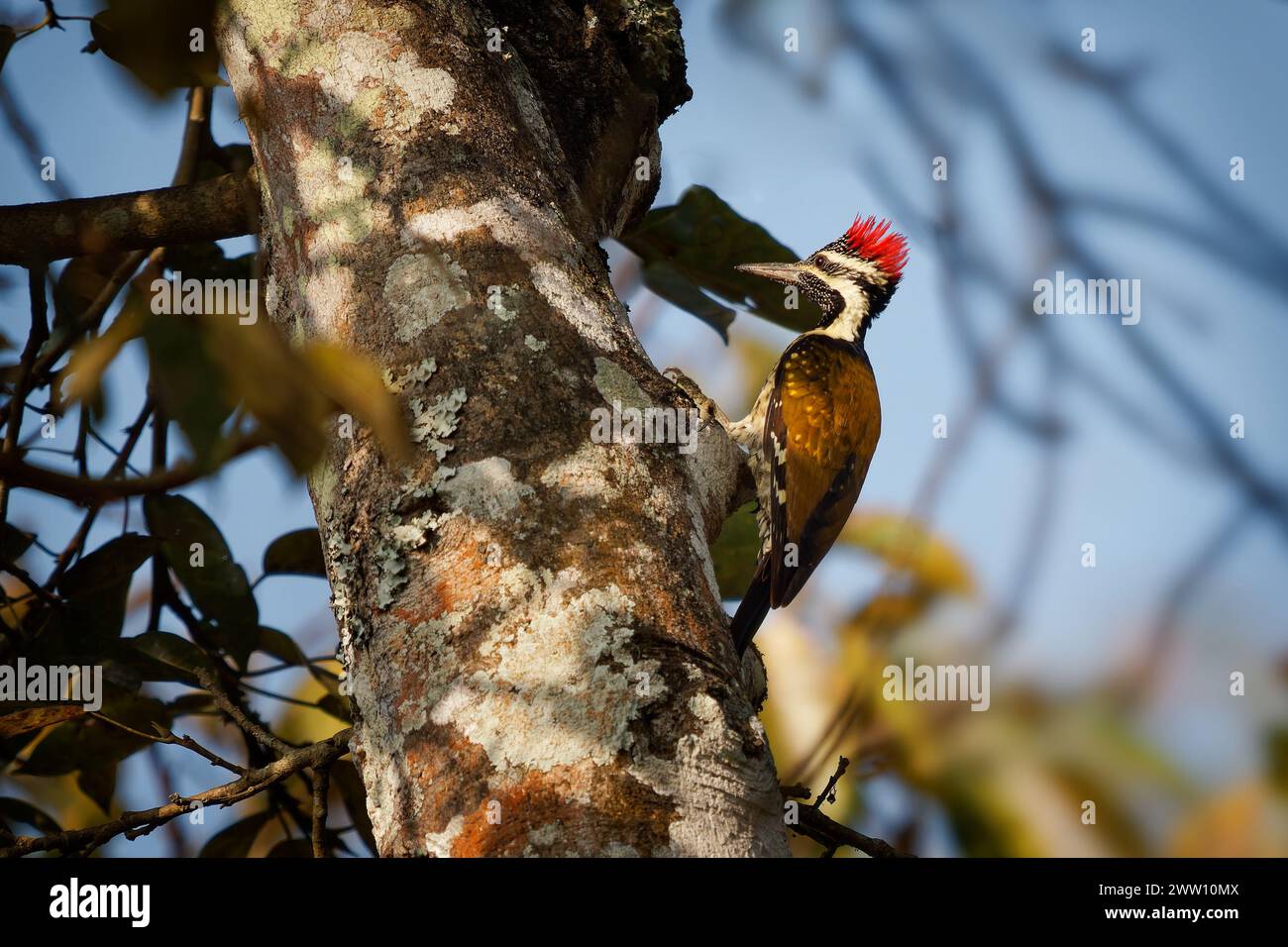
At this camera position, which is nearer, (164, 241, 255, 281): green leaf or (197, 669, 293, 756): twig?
(197, 669, 293, 756): twig

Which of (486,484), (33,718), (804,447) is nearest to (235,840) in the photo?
(33,718)

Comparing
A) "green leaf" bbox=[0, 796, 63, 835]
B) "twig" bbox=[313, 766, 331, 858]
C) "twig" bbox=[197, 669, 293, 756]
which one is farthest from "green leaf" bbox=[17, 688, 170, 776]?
"twig" bbox=[313, 766, 331, 858]

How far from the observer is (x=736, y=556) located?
344cm

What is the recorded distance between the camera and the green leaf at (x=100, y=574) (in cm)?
275

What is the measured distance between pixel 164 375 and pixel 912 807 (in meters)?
2.66

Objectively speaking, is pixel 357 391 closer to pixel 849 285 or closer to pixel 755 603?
pixel 755 603

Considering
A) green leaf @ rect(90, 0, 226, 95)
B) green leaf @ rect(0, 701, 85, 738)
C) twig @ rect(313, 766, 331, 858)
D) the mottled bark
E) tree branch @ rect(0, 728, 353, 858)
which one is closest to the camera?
green leaf @ rect(90, 0, 226, 95)

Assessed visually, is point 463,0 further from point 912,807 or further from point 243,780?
point 912,807

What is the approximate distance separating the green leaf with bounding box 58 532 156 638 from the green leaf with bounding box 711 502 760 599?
1.51 meters

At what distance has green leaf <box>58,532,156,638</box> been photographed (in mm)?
2750

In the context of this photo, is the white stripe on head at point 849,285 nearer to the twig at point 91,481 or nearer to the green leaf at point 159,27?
the green leaf at point 159,27

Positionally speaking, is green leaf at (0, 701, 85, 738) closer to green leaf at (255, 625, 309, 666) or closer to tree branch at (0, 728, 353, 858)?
tree branch at (0, 728, 353, 858)

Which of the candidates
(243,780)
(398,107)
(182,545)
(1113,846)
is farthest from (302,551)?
(1113,846)

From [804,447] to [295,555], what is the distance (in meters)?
1.56
